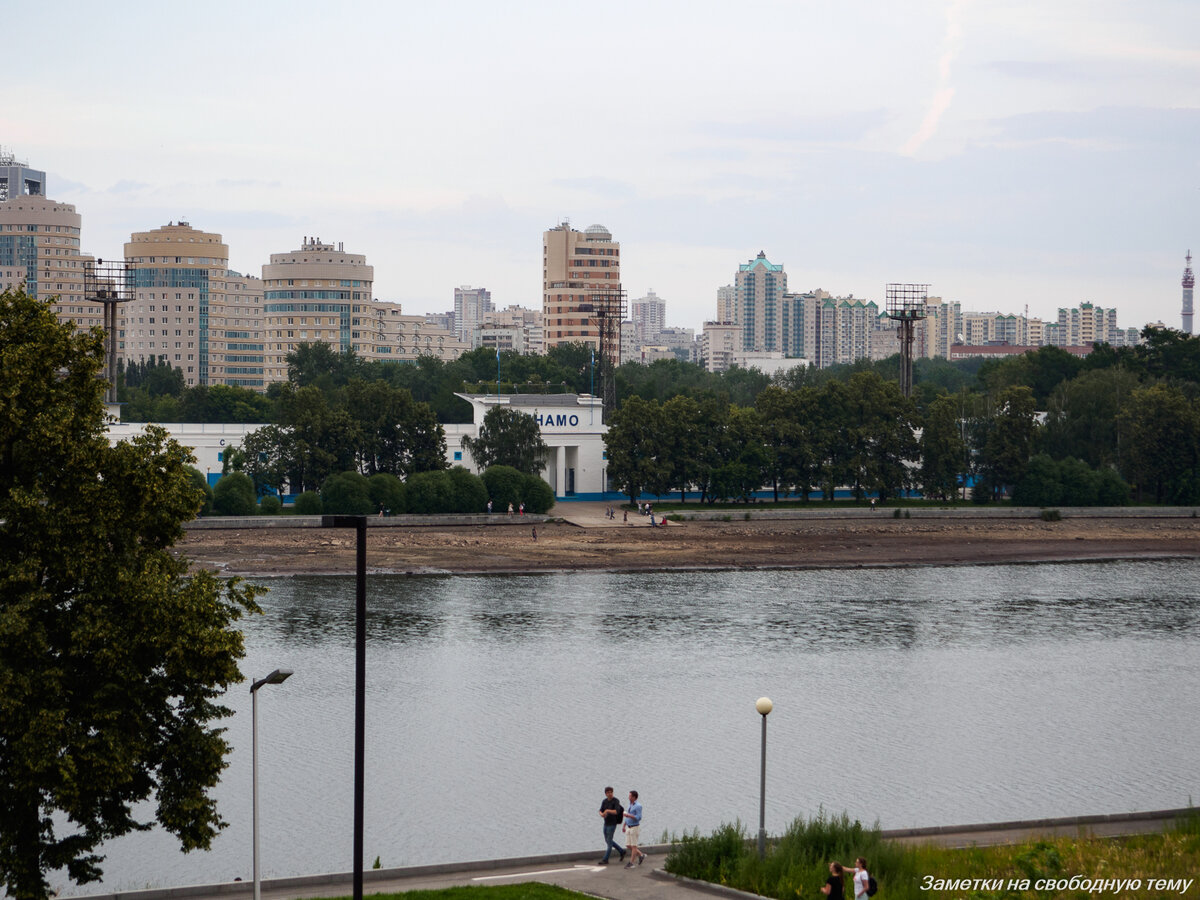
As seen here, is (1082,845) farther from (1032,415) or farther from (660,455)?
(1032,415)

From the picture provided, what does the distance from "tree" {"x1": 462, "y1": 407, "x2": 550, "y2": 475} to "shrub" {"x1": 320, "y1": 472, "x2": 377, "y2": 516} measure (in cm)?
1025

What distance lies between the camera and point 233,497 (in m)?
81.8

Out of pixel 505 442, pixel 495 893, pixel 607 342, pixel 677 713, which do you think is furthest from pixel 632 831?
pixel 607 342

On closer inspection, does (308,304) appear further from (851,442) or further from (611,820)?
(611,820)

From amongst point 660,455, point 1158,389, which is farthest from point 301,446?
point 1158,389

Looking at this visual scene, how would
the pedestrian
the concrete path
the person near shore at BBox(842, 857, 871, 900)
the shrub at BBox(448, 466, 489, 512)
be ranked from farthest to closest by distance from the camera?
the shrub at BBox(448, 466, 489, 512)
the pedestrian
the concrete path
the person near shore at BBox(842, 857, 871, 900)

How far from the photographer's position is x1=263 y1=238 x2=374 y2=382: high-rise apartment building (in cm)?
19400

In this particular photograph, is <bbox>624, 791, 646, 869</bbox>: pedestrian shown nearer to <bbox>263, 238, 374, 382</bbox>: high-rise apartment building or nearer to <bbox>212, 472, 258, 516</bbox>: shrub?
<bbox>212, 472, 258, 516</bbox>: shrub

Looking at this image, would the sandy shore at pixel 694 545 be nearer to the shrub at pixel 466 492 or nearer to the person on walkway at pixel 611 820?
the shrub at pixel 466 492

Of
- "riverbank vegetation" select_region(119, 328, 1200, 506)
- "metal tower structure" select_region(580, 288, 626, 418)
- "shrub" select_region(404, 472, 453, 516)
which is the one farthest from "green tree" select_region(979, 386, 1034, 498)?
"shrub" select_region(404, 472, 453, 516)

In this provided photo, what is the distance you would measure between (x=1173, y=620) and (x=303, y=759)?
130 ft

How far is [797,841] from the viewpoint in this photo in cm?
2306

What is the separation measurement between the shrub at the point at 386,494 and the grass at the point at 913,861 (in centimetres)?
6131

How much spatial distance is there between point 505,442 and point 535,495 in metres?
5.05
